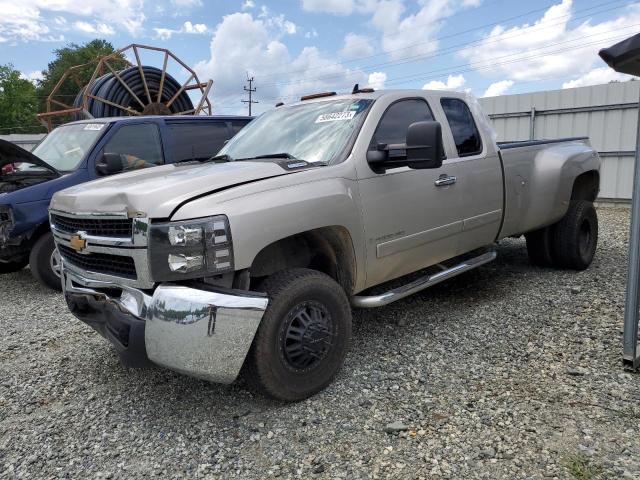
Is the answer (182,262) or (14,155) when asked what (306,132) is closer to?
(182,262)

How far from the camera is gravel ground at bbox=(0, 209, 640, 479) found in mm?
2477

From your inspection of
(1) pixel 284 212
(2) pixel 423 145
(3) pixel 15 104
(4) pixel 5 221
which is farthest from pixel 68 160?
(3) pixel 15 104

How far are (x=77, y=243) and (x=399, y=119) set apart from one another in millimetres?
2443

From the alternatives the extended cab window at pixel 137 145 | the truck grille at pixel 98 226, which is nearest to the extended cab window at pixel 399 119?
the truck grille at pixel 98 226

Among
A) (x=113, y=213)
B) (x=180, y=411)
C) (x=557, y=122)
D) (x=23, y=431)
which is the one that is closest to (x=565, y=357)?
(x=180, y=411)

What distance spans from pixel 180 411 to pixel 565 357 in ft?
8.68

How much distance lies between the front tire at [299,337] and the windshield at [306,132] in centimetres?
94

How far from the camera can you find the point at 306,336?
2887 mm

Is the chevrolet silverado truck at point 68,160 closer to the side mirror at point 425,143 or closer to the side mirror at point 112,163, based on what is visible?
the side mirror at point 112,163

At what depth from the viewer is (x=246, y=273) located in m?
2.74

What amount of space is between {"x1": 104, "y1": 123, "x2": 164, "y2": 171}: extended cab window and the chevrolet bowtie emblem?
9.77 feet

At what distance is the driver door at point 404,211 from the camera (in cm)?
343

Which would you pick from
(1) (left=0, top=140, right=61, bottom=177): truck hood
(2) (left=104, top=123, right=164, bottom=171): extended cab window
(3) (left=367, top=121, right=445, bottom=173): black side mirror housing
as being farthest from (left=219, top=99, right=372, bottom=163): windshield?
(1) (left=0, top=140, right=61, bottom=177): truck hood

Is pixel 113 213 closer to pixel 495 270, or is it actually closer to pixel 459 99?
pixel 459 99
